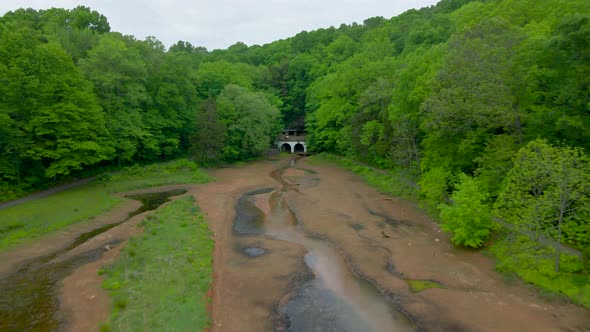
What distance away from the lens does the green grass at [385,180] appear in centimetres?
3288

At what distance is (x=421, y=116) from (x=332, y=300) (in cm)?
2151

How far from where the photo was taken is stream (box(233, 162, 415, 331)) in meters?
13.5

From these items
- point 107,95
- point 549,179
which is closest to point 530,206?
point 549,179

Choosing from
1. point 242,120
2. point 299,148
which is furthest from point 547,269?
point 299,148

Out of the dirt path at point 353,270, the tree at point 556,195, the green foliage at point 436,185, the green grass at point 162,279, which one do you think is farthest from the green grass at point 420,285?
the green foliage at point 436,185

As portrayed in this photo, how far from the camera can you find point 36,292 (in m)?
15.5

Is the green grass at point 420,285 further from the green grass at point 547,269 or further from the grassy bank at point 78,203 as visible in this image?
the grassy bank at point 78,203

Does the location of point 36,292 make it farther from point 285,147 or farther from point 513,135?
point 285,147

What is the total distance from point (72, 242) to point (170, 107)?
32038mm

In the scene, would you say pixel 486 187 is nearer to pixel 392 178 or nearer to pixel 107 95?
pixel 392 178

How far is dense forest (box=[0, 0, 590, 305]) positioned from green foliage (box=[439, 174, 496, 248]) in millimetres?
80

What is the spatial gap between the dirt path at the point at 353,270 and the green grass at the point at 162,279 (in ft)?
1.92

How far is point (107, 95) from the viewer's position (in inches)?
1547

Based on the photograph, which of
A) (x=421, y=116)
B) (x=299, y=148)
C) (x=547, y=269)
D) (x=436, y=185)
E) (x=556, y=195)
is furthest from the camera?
(x=299, y=148)
